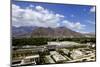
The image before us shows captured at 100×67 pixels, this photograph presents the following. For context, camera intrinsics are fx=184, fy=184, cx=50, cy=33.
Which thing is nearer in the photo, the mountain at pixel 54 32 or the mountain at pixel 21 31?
the mountain at pixel 21 31

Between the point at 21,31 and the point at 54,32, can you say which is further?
the point at 54,32

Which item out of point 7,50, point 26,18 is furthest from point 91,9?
point 7,50

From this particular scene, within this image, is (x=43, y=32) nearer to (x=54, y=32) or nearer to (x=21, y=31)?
(x=54, y=32)

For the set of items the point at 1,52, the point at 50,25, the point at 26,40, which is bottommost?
the point at 1,52

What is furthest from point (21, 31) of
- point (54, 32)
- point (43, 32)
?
point (54, 32)

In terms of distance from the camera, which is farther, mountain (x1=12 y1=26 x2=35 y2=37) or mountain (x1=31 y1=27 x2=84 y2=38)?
mountain (x1=31 y1=27 x2=84 y2=38)

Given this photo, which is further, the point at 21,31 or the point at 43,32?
the point at 43,32

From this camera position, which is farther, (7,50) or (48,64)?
(48,64)

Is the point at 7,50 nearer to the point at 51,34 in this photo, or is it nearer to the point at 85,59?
the point at 51,34
